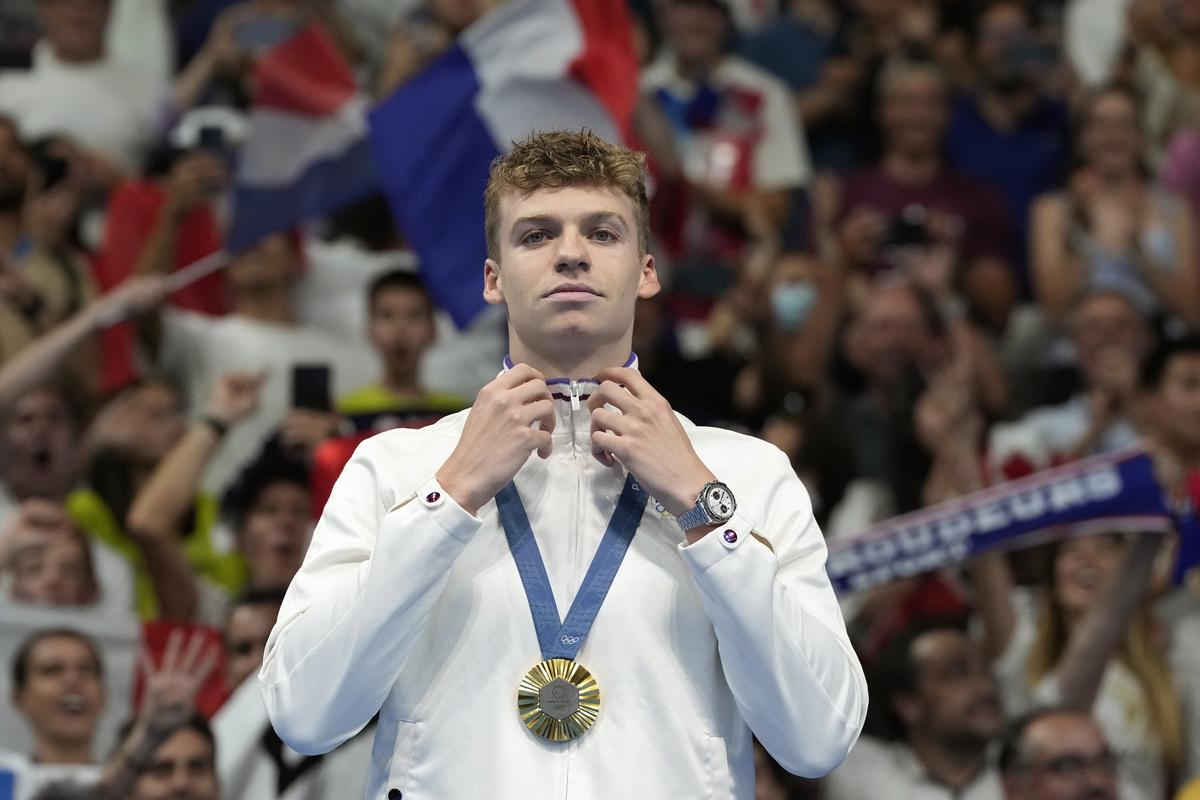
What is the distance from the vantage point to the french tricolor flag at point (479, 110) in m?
7.70

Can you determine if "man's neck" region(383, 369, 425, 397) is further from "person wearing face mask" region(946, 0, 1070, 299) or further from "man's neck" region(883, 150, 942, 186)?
"person wearing face mask" region(946, 0, 1070, 299)

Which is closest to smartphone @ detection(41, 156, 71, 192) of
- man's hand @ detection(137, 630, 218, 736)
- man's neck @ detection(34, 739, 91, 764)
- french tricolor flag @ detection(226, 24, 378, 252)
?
french tricolor flag @ detection(226, 24, 378, 252)

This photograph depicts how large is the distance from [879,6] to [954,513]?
546 centimetres

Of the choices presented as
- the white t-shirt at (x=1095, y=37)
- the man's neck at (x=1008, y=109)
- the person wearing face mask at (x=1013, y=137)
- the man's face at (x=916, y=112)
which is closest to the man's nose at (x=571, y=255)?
the man's face at (x=916, y=112)

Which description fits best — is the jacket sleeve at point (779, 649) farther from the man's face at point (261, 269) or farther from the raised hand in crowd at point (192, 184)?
the raised hand in crowd at point (192, 184)

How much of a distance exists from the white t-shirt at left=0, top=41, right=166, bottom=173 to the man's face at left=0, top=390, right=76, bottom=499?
2468 millimetres

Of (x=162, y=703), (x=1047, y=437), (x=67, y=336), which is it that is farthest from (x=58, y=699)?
(x=1047, y=437)

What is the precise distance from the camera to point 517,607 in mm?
3539

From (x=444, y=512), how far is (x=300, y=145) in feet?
18.6

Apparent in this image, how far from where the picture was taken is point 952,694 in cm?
692

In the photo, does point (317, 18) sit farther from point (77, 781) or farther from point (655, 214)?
point (77, 781)

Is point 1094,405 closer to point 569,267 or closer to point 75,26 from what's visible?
point 569,267

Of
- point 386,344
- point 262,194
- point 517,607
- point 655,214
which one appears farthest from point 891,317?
point 517,607

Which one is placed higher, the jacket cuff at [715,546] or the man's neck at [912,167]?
the man's neck at [912,167]
